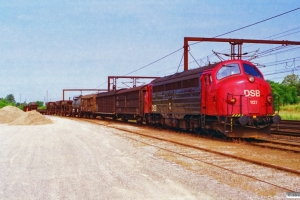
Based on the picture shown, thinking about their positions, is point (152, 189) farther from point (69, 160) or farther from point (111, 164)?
point (69, 160)

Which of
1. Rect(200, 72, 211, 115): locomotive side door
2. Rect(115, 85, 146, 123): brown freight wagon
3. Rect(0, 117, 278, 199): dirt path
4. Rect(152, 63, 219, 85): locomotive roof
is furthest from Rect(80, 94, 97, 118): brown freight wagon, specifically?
Rect(0, 117, 278, 199): dirt path

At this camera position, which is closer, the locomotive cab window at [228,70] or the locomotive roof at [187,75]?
the locomotive cab window at [228,70]

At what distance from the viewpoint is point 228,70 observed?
15.9m

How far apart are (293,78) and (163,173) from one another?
111 m

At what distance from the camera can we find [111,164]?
10266mm

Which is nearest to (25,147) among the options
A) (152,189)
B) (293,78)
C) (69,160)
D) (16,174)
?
(69,160)

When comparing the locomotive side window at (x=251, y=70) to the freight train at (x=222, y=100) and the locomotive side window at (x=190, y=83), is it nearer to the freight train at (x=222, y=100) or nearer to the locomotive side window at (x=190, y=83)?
the freight train at (x=222, y=100)

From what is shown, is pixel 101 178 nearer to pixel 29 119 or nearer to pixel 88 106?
pixel 29 119

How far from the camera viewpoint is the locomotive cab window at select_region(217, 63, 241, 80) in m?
15.9

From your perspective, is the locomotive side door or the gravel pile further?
the gravel pile

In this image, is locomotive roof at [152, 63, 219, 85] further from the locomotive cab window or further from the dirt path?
the dirt path

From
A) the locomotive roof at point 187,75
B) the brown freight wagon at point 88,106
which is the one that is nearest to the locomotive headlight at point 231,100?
the locomotive roof at point 187,75

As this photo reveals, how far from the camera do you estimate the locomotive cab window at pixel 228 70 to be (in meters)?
15.9

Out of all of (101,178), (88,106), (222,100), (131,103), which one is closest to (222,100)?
(222,100)
